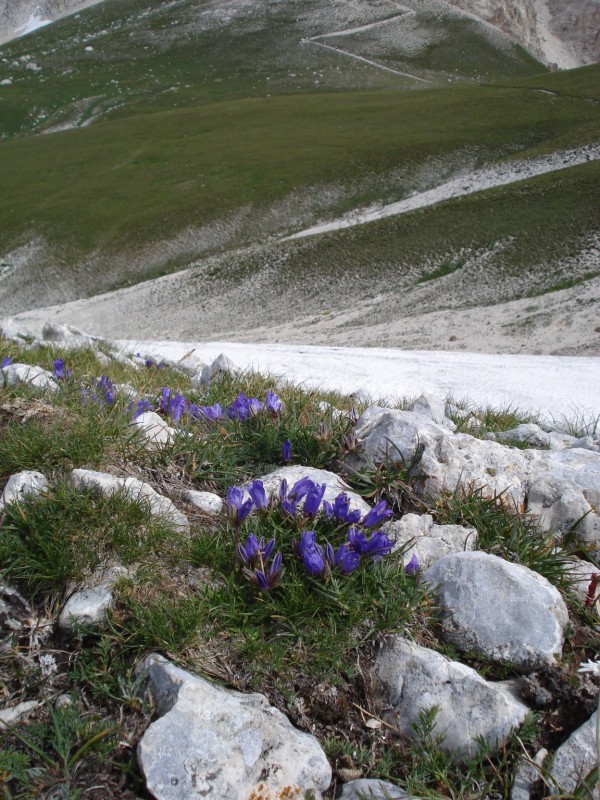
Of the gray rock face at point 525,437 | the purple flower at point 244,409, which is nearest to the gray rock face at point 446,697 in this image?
the purple flower at point 244,409

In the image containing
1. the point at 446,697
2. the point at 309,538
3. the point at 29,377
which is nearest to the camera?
the point at 446,697

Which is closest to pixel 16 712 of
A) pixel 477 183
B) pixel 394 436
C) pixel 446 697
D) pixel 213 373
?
pixel 446 697

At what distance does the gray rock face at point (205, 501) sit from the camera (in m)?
3.18

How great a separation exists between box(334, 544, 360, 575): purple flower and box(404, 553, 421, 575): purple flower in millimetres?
251

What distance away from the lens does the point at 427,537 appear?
2973 mm

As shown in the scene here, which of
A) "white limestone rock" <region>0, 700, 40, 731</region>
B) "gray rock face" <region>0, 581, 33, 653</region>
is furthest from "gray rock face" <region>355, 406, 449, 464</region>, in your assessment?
"white limestone rock" <region>0, 700, 40, 731</region>

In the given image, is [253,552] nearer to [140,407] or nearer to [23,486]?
[23,486]

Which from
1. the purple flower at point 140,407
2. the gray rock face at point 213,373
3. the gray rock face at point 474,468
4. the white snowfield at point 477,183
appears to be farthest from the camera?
the white snowfield at point 477,183

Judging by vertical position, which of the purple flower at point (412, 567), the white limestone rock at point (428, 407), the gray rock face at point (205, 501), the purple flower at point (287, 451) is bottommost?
the white limestone rock at point (428, 407)

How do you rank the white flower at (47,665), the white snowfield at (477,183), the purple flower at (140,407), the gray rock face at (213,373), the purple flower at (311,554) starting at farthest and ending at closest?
the white snowfield at (477,183)
the gray rock face at (213,373)
the purple flower at (140,407)
the purple flower at (311,554)
the white flower at (47,665)

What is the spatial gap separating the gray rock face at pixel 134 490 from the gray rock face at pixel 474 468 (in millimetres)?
1321

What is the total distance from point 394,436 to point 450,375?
7.55m

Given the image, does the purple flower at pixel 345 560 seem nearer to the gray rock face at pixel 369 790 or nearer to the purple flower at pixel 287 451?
the gray rock face at pixel 369 790

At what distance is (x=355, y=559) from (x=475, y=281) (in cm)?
2683
